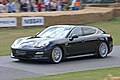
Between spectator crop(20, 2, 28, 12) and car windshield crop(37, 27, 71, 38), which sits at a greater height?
car windshield crop(37, 27, 71, 38)

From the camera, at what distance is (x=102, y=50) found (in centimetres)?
1652

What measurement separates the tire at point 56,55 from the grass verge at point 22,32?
3.20m

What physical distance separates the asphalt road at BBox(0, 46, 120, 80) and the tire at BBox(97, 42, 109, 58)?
0.78ft

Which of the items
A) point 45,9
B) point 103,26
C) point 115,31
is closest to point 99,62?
point 115,31

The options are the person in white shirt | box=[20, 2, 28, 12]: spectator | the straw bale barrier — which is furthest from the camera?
box=[20, 2, 28, 12]: spectator

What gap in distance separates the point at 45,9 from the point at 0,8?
5.11 metres

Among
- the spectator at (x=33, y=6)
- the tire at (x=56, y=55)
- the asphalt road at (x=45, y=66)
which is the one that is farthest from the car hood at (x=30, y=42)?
the spectator at (x=33, y=6)

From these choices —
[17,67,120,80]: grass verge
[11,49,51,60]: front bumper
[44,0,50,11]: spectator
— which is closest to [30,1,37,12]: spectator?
[44,0,50,11]: spectator

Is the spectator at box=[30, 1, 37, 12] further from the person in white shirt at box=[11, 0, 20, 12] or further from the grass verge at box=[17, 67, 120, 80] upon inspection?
the grass verge at box=[17, 67, 120, 80]

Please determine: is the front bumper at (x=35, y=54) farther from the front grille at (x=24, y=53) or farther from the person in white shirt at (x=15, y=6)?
the person in white shirt at (x=15, y=6)

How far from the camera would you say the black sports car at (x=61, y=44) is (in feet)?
47.0

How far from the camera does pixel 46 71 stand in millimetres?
12742

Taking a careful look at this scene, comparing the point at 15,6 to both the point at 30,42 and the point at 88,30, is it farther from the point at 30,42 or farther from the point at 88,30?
the point at 30,42

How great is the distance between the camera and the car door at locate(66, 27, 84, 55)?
15.1 meters
